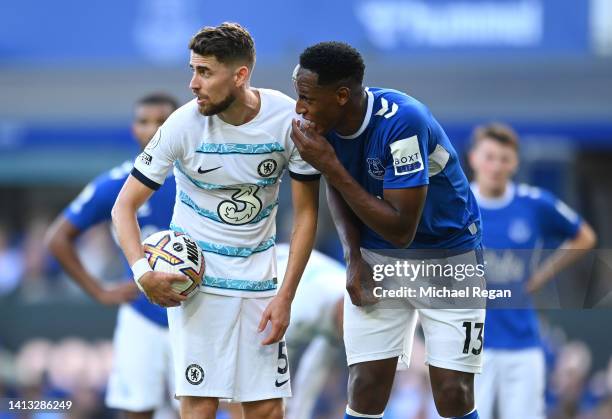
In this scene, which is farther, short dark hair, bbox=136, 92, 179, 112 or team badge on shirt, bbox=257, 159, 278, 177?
short dark hair, bbox=136, 92, 179, 112

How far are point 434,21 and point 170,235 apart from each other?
37.3ft

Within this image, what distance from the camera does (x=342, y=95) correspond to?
5.71m

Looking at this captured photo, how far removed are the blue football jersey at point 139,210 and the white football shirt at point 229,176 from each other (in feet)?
6.59

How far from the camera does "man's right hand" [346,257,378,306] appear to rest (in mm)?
6098

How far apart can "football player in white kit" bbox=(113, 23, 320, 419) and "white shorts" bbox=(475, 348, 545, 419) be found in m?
2.88

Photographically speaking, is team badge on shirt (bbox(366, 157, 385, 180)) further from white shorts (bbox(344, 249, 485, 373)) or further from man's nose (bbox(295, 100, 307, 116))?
white shorts (bbox(344, 249, 485, 373))

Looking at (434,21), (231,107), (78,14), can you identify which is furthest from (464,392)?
(78,14)

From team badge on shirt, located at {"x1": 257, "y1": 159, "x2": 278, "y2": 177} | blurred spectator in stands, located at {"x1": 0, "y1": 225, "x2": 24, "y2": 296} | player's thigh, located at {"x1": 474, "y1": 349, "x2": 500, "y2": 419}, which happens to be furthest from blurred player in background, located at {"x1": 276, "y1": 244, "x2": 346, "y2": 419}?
blurred spectator in stands, located at {"x1": 0, "y1": 225, "x2": 24, "y2": 296}

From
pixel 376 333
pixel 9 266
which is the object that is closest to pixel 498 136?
pixel 376 333

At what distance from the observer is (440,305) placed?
612 centimetres

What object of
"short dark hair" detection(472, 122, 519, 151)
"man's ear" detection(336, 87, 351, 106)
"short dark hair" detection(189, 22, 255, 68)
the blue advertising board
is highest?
the blue advertising board

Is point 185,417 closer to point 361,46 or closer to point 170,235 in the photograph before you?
point 170,235

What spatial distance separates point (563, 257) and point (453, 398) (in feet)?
10.1

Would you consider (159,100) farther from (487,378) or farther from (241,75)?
(487,378)
